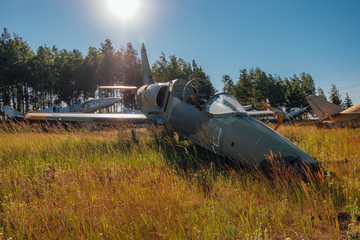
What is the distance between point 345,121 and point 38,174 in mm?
15966

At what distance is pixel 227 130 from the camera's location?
4172 mm

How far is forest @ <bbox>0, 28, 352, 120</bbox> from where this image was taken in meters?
36.5

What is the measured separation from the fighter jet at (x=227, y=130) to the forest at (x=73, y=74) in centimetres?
2988

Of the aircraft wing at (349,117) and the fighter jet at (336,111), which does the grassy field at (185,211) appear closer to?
the fighter jet at (336,111)

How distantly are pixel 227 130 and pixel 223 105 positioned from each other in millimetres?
962

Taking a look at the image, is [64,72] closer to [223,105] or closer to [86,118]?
[86,118]

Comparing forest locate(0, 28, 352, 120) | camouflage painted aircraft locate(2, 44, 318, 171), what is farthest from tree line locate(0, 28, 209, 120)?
camouflage painted aircraft locate(2, 44, 318, 171)

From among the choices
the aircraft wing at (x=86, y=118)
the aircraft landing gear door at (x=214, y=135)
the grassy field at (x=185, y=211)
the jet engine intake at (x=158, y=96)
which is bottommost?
the grassy field at (x=185, y=211)

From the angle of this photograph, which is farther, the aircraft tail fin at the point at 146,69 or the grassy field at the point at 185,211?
the aircraft tail fin at the point at 146,69

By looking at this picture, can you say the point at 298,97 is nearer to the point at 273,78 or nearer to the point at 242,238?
the point at 273,78

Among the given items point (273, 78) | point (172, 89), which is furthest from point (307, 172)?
point (273, 78)

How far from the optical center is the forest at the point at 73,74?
36.5 meters

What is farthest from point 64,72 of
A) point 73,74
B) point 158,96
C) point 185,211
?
point 185,211

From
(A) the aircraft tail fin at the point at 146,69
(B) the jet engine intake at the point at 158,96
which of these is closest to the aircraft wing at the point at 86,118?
(B) the jet engine intake at the point at 158,96
